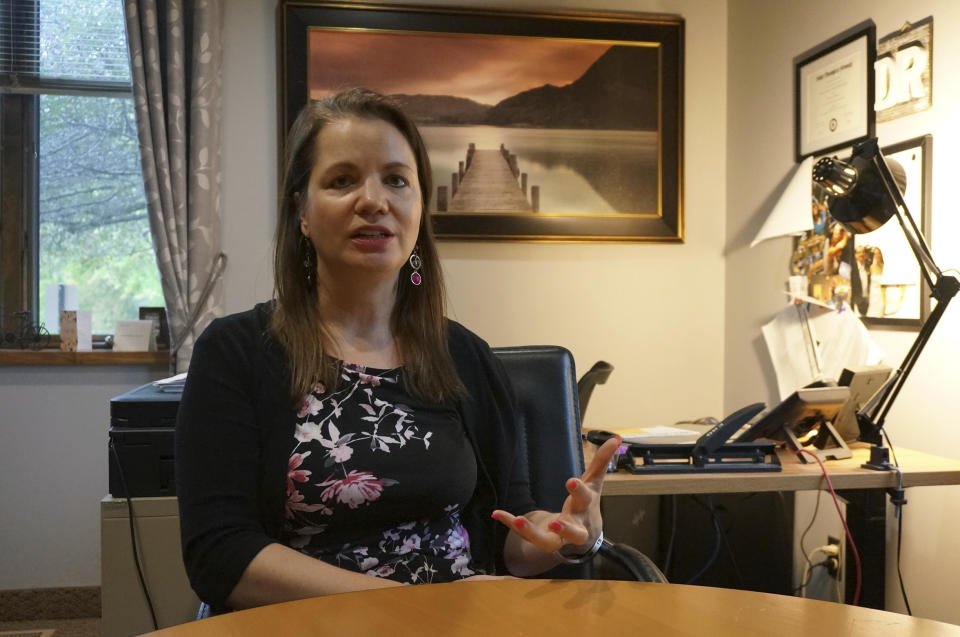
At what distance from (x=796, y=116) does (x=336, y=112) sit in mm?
1920

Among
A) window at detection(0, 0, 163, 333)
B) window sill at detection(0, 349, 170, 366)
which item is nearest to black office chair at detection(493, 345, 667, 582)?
window sill at detection(0, 349, 170, 366)

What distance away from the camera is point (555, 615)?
88cm

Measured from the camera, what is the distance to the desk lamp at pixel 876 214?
1927 millimetres

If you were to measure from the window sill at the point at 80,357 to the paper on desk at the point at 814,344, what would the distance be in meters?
2.11

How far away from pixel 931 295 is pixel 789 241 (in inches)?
33.2

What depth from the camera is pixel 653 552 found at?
10.2 ft

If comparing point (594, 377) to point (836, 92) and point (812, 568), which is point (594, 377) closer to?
point (812, 568)

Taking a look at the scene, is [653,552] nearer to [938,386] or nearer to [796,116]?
[938,386]

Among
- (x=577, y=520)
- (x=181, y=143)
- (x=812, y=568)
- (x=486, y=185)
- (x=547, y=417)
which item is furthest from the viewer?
(x=486, y=185)

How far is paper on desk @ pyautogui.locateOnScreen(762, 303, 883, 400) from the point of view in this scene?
2.47 meters

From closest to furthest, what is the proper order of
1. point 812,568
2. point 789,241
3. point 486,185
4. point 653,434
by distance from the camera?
point 653,434 < point 812,568 < point 789,241 < point 486,185

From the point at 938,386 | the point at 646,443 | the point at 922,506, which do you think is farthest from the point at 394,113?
the point at 922,506

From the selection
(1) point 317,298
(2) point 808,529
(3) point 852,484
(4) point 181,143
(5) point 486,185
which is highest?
(4) point 181,143

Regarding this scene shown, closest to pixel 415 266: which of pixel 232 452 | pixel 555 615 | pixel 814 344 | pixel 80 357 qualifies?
pixel 232 452
